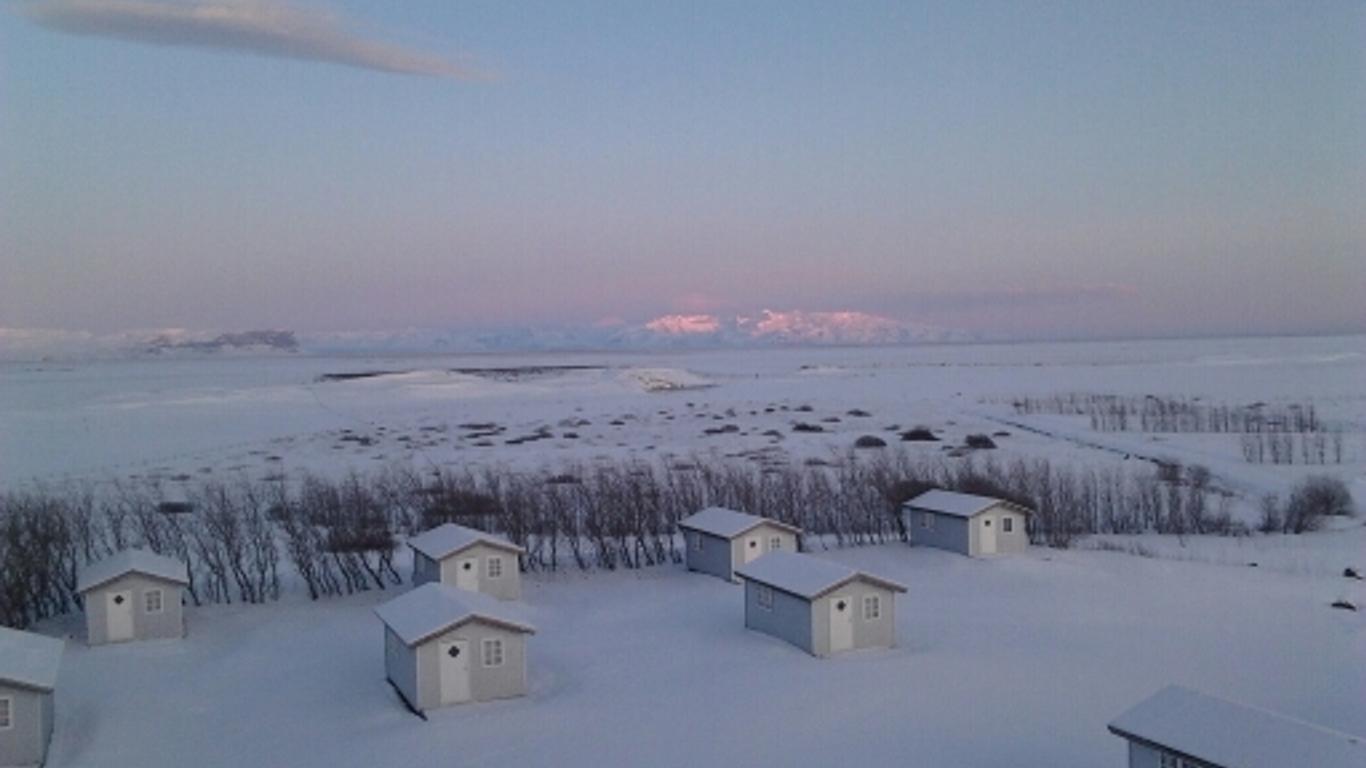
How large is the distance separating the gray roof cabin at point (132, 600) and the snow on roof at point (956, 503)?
18.0m

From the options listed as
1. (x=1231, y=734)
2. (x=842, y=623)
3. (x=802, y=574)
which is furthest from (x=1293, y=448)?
(x=1231, y=734)

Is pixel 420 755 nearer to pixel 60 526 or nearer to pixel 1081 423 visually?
pixel 60 526

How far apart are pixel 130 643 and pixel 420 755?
9.21m

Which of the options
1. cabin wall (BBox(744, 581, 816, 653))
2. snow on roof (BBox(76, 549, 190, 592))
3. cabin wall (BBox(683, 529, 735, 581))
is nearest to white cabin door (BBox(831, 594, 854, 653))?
cabin wall (BBox(744, 581, 816, 653))

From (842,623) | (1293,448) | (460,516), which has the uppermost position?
(460,516)

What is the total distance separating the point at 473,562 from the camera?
23.4 m

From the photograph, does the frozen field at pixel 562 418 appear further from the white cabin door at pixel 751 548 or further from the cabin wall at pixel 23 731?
the cabin wall at pixel 23 731

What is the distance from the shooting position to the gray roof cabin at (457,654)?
55.0 ft

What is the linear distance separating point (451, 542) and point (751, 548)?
23.2 ft

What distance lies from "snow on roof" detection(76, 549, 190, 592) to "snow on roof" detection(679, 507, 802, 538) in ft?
38.0

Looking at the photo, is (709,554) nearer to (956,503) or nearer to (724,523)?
(724,523)

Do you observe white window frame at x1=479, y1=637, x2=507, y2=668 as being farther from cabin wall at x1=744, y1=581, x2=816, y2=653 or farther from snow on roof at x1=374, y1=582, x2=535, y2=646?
cabin wall at x1=744, y1=581, x2=816, y2=653

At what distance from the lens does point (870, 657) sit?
19.1 metres

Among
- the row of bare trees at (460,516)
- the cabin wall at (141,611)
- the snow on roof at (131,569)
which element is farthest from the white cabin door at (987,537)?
the cabin wall at (141,611)
